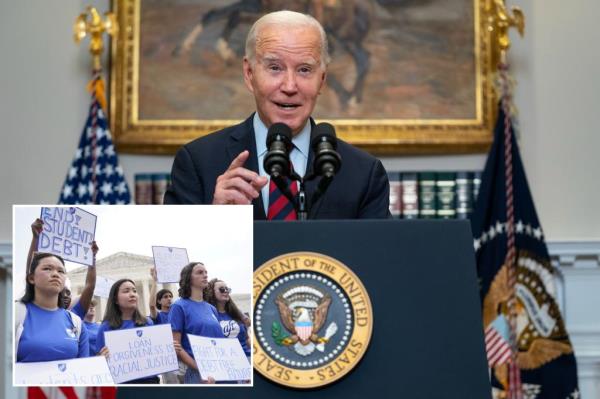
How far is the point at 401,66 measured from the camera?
739cm

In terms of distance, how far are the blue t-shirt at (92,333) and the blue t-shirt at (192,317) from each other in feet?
0.50

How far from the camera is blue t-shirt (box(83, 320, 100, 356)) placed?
2.24 metres

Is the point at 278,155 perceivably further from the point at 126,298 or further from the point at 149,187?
the point at 149,187

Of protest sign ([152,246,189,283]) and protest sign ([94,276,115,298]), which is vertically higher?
protest sign ([152,246,189,283])

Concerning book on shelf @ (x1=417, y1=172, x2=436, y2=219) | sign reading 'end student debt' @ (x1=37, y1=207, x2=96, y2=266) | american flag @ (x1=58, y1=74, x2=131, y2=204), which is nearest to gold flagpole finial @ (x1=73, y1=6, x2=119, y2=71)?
american flag @ (x1=58, y1=74, x2=131, y2=204)

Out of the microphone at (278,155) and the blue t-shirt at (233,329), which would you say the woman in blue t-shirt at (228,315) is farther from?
the microphone at (278,155)

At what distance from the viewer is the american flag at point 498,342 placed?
6766 millimetres

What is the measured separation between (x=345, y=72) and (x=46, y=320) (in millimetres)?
5305

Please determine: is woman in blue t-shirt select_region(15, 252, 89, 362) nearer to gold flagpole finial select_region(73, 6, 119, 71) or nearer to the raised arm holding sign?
the raised arm holding sign

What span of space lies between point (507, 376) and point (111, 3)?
353 cm

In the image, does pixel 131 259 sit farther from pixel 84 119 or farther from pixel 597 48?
pixel 597 48

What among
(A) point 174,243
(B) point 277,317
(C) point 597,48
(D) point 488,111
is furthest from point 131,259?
(C) point 597,48

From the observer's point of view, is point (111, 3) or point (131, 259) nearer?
point (131, 259)

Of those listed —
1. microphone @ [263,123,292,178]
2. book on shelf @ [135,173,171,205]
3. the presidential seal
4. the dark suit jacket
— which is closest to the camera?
the presidential seal
